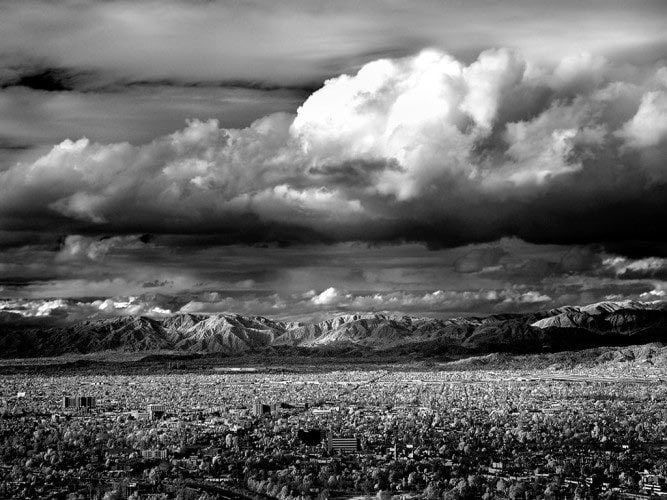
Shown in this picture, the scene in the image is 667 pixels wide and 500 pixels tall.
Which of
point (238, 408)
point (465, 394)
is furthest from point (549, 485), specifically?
point (465, 394)

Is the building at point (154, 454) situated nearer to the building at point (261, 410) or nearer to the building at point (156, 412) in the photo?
the building at point (156, 412)

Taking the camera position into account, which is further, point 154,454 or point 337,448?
point 337,448

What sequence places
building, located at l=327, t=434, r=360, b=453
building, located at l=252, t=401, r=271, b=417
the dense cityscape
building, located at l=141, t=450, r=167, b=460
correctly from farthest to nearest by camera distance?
building, located at l=252, t=401, r=271, b=417 → building, located at l=327, t=434, r=360, b=453 → building, located at l=141, t=450, r=167, b=460 → the dense cityscape

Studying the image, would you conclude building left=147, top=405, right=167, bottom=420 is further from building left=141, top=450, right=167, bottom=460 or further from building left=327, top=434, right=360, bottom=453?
building left=327, top=434, right=360, bottom=453

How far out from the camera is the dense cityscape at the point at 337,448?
196 ft

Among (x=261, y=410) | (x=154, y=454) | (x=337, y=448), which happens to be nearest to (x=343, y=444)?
(x=337, y=448)

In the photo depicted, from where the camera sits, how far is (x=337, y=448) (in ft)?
249

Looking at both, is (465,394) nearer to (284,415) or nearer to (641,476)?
(284,415)

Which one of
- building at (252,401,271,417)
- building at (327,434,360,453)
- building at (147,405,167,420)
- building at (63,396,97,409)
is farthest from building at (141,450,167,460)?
building at (63,396,97,409)

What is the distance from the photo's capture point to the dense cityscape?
59812mm

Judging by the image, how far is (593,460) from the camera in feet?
229

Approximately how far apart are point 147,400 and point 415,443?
65881 millimetres

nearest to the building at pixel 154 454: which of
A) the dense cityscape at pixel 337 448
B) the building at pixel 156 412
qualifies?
the dense cityscape at pixel 337 448

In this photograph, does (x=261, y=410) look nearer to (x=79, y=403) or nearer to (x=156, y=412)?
(x=156, y=412)
